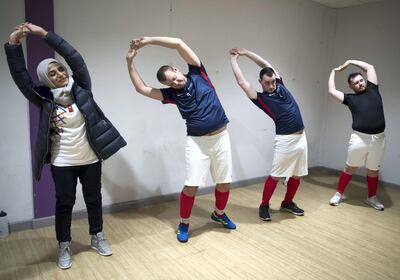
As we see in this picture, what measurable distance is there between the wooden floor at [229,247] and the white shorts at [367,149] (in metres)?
0.49

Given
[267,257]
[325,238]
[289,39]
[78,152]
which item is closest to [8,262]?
[78,152]

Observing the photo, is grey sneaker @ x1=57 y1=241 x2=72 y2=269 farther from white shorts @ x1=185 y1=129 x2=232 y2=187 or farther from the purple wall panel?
white shorts @ x1=185 y1=129 x2=232 y2=187

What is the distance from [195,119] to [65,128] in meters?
0.90

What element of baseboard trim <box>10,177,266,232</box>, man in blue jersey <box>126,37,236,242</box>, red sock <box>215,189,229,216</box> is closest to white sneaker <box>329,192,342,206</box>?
baseboard trim <box>10,177,266,232</box>

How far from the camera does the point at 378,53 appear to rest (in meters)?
4.10

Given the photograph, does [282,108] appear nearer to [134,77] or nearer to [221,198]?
[221,198]

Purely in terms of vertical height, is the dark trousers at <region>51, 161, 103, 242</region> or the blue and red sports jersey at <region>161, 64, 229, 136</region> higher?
the blue and red sports jersey at <region>161, 64, 229, 136</region>

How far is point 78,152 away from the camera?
200cm

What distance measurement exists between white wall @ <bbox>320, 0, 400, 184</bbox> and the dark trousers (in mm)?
3702

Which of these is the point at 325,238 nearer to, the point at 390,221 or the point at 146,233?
the point at 390,221

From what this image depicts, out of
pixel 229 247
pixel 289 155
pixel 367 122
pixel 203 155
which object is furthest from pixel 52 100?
pixel 367 122

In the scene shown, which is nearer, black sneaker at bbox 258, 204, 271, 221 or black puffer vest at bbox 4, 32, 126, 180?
black puffer vest at bbox 4, 32, 126, 180

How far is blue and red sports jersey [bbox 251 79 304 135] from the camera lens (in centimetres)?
276

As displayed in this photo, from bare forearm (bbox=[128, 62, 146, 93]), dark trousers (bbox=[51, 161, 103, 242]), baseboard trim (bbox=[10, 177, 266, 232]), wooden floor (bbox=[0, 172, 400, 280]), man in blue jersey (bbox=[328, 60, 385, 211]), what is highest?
bare forearm (bbox=[128, 62, 146, 93])
